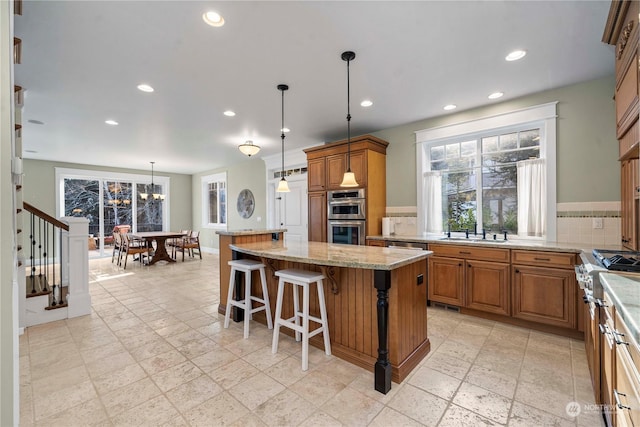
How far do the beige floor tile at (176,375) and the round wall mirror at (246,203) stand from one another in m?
5.42

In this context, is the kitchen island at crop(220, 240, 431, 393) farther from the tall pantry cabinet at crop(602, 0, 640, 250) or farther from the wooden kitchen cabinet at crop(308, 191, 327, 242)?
the wooden kitchen cabinet at crop(308, 191, 327, 242)

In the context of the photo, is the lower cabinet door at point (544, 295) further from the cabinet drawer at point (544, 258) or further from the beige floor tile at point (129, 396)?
the beige floor tile at point (129, 396)

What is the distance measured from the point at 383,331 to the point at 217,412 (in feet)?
3.85

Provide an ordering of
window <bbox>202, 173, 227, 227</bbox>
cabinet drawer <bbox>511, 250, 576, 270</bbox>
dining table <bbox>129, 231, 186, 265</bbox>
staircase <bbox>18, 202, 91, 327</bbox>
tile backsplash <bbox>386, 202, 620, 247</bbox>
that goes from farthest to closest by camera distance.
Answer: window <bbox>202, 173, 227, 227</bbox>, dining table <bbox>129, 231, 186, 265</bbox>, staircase <bbox>18, 202, 91, 327</bbox>, tile backsplash <bbox>386, 202, 620, 247</bbox>, cabinet drawer <bbox>511, 250, 576, 270</bbox>

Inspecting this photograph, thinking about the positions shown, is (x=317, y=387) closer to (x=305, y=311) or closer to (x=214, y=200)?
→ (x=305, y=311)

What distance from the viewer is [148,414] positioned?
1.72 metres

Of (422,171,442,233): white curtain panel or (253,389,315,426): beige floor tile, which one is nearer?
(253,389,315,426): beige floor tile

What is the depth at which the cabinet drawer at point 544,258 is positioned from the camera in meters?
2.67

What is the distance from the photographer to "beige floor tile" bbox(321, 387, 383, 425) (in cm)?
167

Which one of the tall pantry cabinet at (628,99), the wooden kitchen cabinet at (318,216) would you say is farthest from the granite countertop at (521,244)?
the wooden kitchen cabinet at (318,216)

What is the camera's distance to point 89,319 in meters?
3.29

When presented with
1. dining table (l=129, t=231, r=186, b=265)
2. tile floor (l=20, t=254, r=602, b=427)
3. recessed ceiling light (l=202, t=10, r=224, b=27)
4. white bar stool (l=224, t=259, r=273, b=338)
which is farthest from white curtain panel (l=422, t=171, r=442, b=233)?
dining table (l=129, t=231, r=186, b=265)

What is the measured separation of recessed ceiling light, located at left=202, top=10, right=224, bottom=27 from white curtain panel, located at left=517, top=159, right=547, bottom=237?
3601 mm

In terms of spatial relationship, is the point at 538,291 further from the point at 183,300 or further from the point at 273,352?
the point at 183,300
